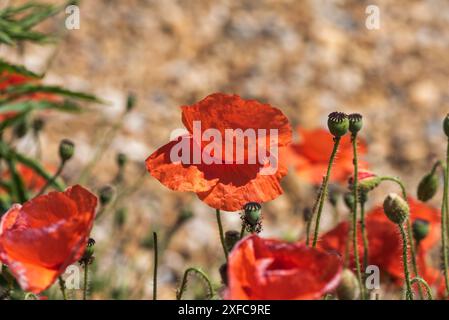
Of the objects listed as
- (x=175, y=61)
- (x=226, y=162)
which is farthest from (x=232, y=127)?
(x=175, y=61)

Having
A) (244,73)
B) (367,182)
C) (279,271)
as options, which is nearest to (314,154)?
(367,182)

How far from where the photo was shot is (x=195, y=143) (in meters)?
1.30

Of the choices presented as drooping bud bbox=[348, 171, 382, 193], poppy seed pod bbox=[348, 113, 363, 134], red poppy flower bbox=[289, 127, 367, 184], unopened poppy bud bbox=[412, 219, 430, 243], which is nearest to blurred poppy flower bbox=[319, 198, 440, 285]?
unopened poppy bud bbox=[412, 219, 430, 243]

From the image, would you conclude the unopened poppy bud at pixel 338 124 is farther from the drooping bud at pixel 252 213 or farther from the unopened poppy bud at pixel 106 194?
the unopened poppy bud at pixel 106 194

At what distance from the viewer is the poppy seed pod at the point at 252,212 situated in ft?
4.29

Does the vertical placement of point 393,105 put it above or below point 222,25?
below

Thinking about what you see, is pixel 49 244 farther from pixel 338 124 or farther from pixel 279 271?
pixel 338 124

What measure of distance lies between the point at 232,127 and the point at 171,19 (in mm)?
4089

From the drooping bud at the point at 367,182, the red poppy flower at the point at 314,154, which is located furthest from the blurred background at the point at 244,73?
the drooping bud at the point at 367,182
